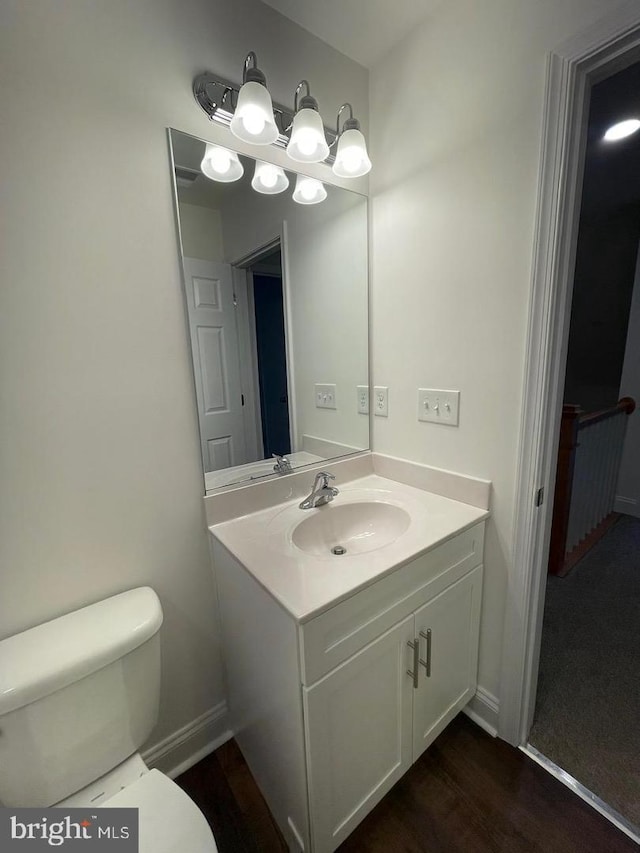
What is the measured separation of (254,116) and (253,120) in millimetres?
11

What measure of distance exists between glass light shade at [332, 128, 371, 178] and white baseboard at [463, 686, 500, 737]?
6.29 feet

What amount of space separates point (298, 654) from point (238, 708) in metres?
0.67

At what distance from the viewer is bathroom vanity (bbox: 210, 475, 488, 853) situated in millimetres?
812

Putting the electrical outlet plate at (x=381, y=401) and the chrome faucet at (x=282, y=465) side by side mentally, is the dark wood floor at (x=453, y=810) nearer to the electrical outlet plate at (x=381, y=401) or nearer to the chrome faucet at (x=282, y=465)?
the chrome faucet at (x=282, y=465)

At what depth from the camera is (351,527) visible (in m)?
1.33

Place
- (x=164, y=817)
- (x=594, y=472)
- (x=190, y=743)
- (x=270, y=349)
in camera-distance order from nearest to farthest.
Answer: (x=164, y=817)
(x=190, y=743)
(x=270, y=349)
(x=594, y=472)

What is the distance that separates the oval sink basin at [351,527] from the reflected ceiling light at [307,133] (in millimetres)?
1170

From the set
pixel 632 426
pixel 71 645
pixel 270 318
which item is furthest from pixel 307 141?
pixel 632 426

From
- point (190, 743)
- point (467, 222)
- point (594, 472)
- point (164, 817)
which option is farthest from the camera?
point (594, 472)

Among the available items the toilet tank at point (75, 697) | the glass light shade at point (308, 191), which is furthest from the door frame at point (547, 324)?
the toilet tank at point (75, 697)

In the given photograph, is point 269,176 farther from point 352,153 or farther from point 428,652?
point 428,652

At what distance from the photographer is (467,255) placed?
1141 mm

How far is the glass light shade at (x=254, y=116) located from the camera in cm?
93

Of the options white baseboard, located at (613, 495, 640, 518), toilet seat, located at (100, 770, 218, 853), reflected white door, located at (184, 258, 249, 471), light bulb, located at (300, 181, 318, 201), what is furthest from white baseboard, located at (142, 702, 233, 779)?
white baseboard, located at (613, 495, 640, 518)
